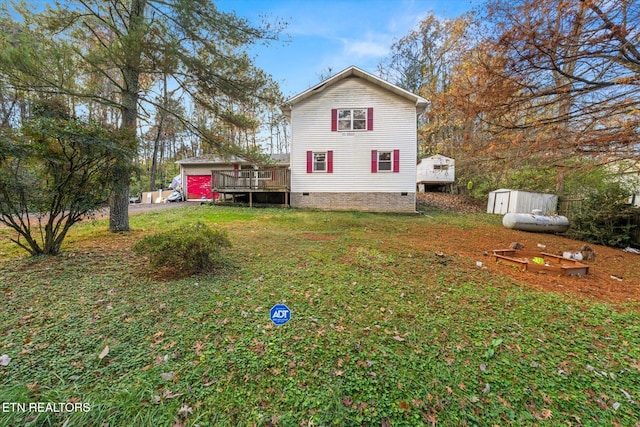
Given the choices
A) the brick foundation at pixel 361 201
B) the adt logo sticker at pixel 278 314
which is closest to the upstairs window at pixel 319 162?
the brick foundation at pixel 361 201

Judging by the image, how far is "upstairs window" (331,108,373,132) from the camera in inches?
523

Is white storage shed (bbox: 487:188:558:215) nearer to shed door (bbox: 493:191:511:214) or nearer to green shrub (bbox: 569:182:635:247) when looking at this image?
shed door (bbox: 493:191:511:214)

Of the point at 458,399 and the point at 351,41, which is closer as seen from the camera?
the point at 458,399

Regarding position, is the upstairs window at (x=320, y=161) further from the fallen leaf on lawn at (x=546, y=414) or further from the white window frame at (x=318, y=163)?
the fallen leaf on lawn at (x=546, y=414)

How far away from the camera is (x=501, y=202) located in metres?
13.5

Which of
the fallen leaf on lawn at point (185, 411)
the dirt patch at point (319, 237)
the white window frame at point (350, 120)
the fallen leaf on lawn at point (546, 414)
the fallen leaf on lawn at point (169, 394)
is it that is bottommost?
the fallen leaf on lawn at point (546, 414)

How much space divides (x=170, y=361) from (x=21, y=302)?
7.78ft

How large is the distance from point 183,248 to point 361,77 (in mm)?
12557

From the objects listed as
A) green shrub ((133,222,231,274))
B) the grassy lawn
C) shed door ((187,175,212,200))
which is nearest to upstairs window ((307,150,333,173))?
shed door ((187,175,212,200))

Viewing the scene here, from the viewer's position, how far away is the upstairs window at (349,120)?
1330 cm

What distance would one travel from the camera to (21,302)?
303cm

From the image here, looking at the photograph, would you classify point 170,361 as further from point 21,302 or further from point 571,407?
point 571,407

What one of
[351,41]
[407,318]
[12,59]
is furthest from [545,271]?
[351,41]

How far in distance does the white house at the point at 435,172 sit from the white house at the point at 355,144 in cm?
596
